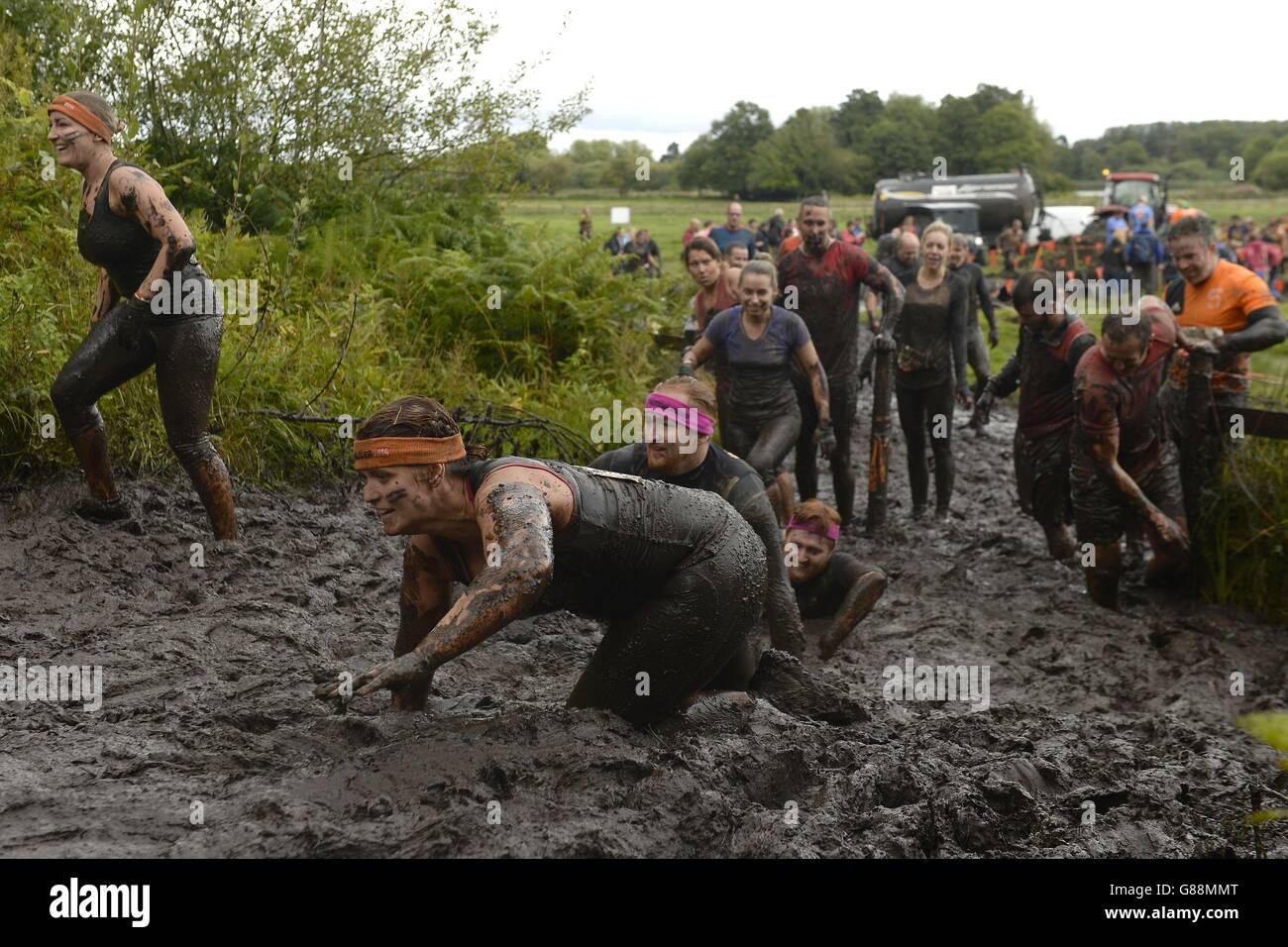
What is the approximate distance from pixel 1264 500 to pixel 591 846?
514 cm

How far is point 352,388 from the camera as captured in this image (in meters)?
9.01

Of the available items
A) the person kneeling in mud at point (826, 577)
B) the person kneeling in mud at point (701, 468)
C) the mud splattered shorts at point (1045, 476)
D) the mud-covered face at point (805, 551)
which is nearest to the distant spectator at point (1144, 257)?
the mud splattered shorts at point (1045, 476)

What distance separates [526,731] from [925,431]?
19.5ft

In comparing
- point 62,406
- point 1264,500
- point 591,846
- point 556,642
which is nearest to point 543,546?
point 591,846

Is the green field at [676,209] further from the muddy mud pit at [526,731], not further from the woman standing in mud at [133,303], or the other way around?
the woman standing in mud at [133,303]

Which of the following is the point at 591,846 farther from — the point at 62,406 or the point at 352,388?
the point at 352,388

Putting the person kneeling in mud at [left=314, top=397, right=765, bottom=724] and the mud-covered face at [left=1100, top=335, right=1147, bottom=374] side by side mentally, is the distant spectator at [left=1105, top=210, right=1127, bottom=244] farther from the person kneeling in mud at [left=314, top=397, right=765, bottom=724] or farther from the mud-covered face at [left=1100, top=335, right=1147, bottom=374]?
the person kneeling in mud at [left=314, top=397, right=765, bottom=724]

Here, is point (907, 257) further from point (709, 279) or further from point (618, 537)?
point (618, 537)

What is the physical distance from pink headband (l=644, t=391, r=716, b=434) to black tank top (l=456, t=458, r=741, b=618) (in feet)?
3.50

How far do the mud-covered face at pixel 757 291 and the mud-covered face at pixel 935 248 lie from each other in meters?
2.36

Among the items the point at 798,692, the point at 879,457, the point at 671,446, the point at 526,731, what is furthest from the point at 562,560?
the point at 879,457

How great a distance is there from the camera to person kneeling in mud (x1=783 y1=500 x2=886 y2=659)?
6.66 meters

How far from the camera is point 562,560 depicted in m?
4.19

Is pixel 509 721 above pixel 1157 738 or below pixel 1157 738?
above
